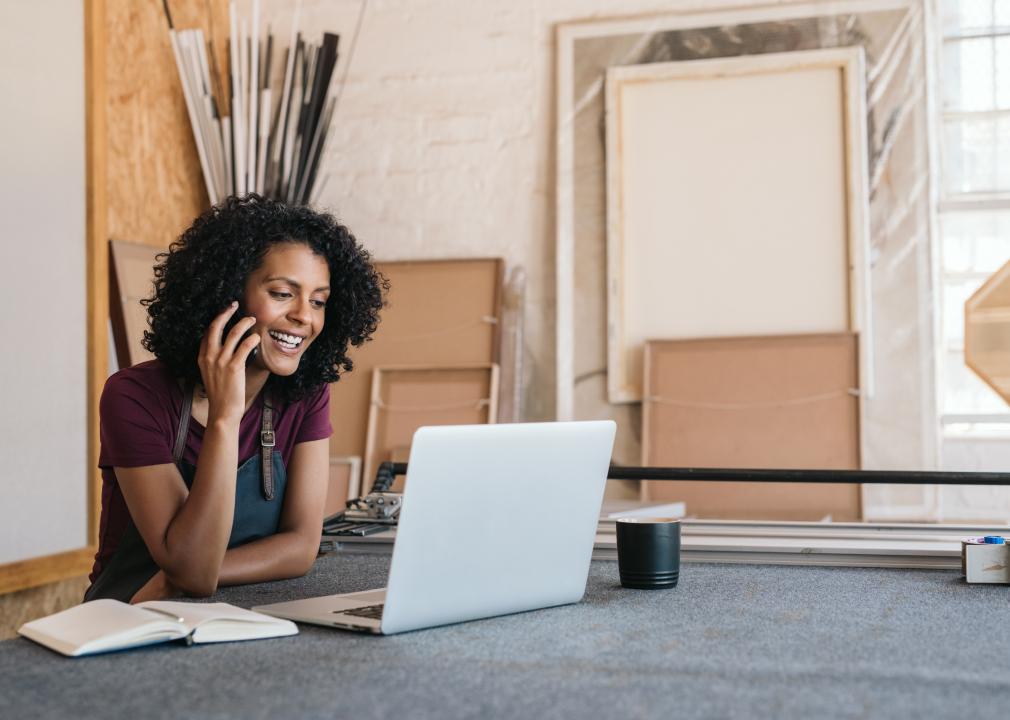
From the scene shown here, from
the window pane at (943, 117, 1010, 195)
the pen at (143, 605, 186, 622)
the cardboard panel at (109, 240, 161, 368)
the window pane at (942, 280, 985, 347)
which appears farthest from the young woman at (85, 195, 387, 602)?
the window pane at (943, 117, 1010, 195)

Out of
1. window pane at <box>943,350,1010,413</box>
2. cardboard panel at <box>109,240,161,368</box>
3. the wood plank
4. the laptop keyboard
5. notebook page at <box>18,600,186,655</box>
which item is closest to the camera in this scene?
notebook page at <box>18,600,186,655</box>

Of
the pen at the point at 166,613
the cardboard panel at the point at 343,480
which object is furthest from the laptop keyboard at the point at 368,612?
the cardboard panel at the point at 343,480

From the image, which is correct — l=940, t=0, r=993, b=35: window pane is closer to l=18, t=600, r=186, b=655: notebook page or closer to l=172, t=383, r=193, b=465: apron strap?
l=172, t=383, r=193, b=465: apron strap

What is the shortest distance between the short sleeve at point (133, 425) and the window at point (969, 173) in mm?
2945

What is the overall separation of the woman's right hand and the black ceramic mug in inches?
24.9

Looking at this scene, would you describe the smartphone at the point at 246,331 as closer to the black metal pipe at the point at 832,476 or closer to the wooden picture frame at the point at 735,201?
the black metal pipe at the point at 832,476

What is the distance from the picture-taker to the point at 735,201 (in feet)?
13.0

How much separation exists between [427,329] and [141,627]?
118 inches

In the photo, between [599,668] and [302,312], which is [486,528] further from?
[302,312]

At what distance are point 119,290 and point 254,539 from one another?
2.12m

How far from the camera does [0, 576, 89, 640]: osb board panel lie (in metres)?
3.25

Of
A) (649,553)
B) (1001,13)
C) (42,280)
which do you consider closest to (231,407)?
(649,553)

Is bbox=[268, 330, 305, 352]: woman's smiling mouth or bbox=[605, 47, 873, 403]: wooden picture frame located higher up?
bbox=[605, 47, 873, 403]: wooden picture frame

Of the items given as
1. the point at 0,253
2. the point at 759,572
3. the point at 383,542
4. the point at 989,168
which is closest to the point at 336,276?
the point at 383,542
